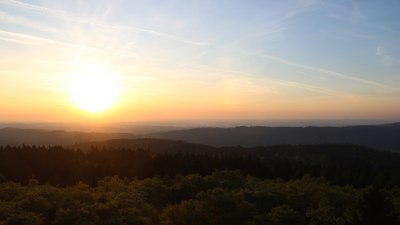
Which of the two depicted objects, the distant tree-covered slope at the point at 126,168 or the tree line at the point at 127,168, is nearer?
the tree line at the point at 127,168

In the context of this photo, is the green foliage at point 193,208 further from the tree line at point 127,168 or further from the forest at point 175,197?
the tree line at point 127,168

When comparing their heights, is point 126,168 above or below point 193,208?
below

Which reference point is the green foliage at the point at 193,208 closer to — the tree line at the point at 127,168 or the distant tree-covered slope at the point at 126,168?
the tree line at the point at 127,168

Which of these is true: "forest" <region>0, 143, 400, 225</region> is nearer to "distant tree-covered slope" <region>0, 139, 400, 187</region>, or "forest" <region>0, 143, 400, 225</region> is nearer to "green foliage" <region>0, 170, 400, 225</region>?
"green foliage" <region>0, 170, 400, 225</region>

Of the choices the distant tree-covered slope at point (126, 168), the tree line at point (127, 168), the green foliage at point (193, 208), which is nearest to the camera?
the green foliage at point (193, 208)

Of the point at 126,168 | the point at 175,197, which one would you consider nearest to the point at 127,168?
the point at 126,168

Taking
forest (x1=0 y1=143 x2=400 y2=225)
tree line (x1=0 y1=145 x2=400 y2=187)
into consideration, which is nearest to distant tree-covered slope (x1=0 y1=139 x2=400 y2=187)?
tree line (x1=0 y1=145 x2=400 y2=187)

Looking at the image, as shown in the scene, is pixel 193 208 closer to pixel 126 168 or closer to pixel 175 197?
pixel 175 197

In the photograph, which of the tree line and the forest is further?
the tree line

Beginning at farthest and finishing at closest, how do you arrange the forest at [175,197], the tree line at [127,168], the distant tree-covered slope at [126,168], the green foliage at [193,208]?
the distant tree-covered slope at [126,168]
the tree line at [127,168]
the forest at [175,197]
the green foliage at [193,208]

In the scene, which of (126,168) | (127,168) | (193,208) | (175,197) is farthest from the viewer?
(127,168)

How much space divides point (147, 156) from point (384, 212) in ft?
330

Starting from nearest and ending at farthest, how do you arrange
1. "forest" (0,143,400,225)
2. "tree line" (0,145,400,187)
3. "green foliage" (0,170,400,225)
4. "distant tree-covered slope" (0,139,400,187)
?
"green foliage" (0,170,400,225), "forest" (0,143,400,225), "tree line" (0,145,400,187), "distant tree-covered slope" (0,139,400,187)

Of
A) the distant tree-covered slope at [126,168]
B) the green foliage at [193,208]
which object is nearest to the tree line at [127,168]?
the distant tree-covered slope at [126,168]
